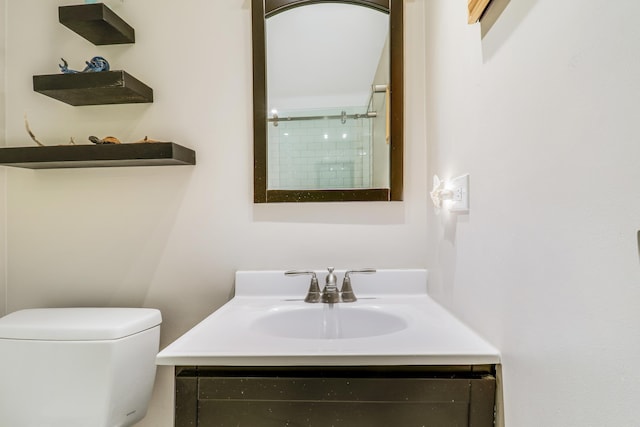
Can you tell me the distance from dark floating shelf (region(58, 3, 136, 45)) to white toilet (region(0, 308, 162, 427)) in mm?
997

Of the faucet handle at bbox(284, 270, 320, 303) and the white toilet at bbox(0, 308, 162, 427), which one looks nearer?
the white toilet at bbox(0, 308, 162, 427)

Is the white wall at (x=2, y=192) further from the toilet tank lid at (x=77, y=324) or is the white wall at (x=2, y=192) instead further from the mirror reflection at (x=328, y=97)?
the mirror reflection at (x=328, y=97)

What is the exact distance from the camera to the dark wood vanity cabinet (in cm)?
75

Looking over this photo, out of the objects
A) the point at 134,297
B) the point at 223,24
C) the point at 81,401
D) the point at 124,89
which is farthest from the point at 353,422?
the point at 223,24

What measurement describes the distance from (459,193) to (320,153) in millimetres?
571

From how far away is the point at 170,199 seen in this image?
140 centimetres

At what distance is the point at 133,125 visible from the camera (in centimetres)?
141

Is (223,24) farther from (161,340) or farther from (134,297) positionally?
(161,340)

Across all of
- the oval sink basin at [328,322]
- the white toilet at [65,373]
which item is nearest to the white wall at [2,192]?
the white toilet at [65,373]

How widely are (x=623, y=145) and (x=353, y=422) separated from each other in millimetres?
664

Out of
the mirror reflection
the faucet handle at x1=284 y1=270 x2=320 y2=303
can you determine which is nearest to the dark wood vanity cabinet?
the faucet handle at x1=284 y1=270 x2=320 y2=303

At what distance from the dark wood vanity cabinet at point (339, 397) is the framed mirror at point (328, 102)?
712 mm

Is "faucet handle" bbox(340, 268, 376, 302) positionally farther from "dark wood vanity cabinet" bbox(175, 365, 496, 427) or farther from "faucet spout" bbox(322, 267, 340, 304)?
"dark wood vanity cabinet" bbox(175, 365, 496, 427)

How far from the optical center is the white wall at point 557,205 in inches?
16.4
